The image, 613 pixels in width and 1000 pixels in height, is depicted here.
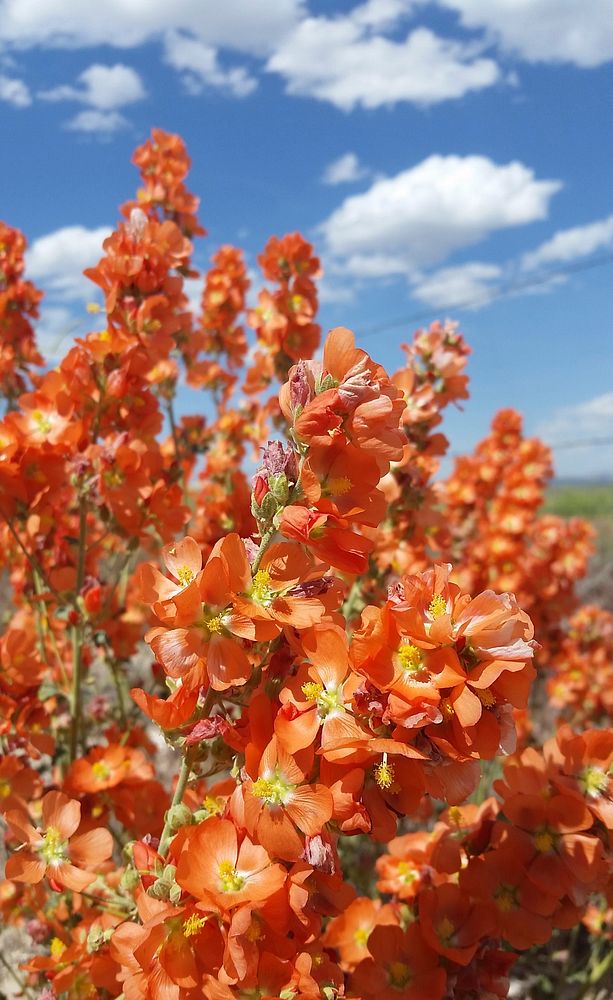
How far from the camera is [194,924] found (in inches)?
43.1

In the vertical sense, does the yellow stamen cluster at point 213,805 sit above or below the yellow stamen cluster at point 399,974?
above

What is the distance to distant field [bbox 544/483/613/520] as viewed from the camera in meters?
21.8

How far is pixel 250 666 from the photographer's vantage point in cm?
112

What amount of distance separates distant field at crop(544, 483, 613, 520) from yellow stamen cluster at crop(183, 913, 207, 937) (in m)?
19.6

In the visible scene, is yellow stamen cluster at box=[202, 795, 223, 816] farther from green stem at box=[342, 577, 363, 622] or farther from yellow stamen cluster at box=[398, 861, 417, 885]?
green stem at box=[342, 577, 363, 622]

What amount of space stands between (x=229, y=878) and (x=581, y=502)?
24078 mm

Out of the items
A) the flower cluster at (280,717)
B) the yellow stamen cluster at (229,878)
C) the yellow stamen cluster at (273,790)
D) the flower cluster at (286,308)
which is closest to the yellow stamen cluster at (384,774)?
the flower cluster at (280,717)

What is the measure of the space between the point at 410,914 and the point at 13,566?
177 cm

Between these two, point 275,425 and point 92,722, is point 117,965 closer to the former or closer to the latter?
point 92,722

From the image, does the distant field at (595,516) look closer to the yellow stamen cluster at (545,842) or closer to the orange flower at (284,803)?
the yellow stamen cluster at (545,842)

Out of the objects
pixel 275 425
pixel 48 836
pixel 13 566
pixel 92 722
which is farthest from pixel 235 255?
pixel 48 836

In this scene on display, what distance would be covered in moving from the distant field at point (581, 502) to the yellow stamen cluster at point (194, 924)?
19.6 metres

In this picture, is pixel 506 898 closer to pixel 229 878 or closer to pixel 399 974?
pixel 399 974

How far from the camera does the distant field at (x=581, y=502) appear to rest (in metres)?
21.8
